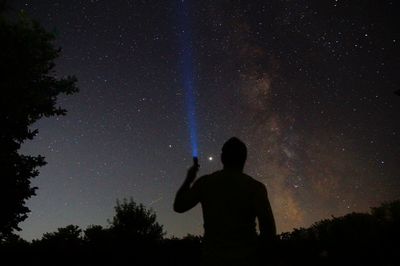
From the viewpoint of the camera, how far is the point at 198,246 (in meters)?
14.3

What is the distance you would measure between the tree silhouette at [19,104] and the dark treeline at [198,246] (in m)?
1.49

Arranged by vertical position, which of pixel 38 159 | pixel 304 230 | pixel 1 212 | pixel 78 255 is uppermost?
pixel 38 159

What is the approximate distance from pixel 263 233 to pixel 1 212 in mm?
14934

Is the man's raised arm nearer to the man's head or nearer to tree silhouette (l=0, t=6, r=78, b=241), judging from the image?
the man's head

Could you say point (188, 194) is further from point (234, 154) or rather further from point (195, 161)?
point (234, 154)

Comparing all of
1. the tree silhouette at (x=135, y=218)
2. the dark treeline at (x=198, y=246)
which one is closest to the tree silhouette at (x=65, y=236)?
the dark treeline at (x=198, y=246)

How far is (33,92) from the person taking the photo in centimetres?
1664

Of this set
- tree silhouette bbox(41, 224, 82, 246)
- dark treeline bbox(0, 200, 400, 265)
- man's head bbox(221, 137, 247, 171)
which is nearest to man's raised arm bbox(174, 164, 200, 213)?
man's head bbox(221, 137, 247, 171)

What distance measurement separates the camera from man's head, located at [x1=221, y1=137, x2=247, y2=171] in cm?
357

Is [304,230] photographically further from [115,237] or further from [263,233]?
[263,233]

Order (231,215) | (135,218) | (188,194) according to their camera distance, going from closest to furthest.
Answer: (231,215), (188,194), (135,218)

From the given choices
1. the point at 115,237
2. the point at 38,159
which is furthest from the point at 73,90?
the point at 115,237

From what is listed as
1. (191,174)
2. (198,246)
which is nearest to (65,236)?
(198,246)

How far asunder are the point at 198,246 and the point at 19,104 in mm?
8656
